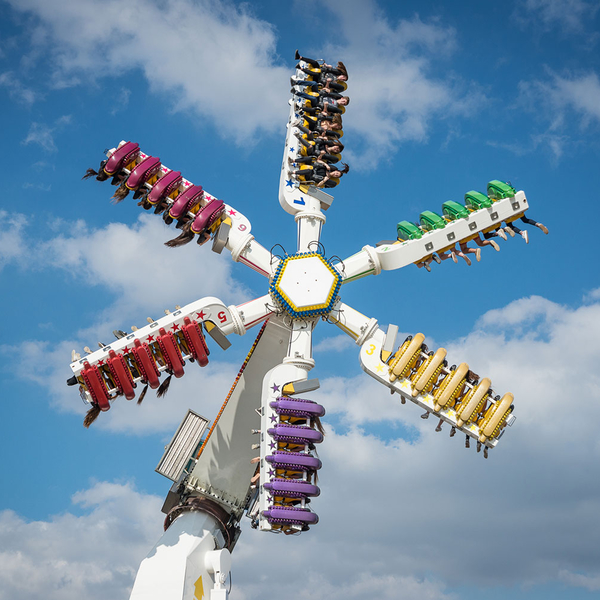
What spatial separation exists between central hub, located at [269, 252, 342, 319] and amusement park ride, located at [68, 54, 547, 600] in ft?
0.11

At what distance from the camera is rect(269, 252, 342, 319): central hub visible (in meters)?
25.4

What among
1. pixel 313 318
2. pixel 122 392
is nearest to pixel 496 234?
pixel 313 318

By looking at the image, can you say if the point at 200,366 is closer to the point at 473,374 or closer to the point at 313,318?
the point at 313,318

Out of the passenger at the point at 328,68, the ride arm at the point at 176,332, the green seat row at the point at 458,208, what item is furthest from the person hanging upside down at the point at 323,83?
the ride arm at the point at 176,332

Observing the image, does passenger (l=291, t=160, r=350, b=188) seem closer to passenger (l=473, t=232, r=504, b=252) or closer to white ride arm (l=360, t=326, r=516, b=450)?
passenger (l=473, t=232, r=504, b=252)

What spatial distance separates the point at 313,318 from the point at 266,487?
5206 mm

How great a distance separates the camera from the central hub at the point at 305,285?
83.5 ft

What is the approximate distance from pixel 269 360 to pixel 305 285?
275 cm

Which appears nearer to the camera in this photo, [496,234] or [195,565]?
[195,565]

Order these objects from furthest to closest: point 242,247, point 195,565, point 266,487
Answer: point 242,247, point 195,565, point 266,487

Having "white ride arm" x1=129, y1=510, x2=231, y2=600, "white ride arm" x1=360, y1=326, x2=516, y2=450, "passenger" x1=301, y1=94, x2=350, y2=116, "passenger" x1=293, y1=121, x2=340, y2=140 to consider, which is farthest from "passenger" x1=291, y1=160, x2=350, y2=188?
"white ride arm" x1=129, y1=510, x2=231, y2=600

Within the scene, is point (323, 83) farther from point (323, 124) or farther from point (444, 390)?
point (444, 390)

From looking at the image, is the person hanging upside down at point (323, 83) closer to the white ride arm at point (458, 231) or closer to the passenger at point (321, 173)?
the passenger at point (321, 173)

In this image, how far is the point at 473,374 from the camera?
82.2 ft
